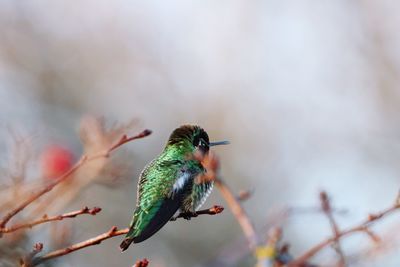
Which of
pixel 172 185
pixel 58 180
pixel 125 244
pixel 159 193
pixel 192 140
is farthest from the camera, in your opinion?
pixel 192 140

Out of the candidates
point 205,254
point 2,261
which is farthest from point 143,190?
point 205,254

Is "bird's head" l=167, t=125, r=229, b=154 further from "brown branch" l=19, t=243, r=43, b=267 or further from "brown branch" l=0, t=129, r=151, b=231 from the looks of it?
"brown branch" l=19, t=243, r=43, b=267

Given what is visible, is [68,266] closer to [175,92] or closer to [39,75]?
[39,75]

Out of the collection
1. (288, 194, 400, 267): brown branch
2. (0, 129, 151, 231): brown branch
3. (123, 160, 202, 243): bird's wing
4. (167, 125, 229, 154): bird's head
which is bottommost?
(288, 194, 400, 267): brown branch

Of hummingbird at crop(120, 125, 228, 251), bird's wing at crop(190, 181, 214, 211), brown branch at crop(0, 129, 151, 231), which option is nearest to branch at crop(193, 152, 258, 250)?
brown branch at crop(0, 129, 151, 231)

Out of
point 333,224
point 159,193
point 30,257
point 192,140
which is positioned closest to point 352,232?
point 333,224

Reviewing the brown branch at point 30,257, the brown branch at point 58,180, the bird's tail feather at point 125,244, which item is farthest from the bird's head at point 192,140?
the brown branch at point 30,257

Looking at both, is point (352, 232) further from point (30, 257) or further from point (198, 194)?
point (198, 194)

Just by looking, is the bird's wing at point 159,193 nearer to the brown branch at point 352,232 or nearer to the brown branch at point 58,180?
the brown branch at point 58,180
